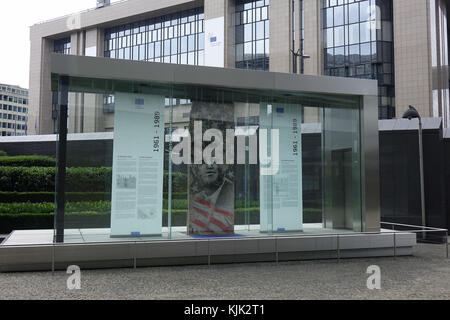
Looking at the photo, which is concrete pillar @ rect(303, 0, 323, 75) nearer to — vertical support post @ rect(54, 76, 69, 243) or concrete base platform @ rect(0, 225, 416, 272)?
concrete base platform @ rect(0, 225, 416, 272)

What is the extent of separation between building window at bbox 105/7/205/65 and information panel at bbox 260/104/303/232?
3644 centimetres

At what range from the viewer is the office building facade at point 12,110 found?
118625mm

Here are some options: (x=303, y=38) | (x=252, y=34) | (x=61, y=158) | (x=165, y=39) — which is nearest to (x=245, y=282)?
(x=61, y=158)

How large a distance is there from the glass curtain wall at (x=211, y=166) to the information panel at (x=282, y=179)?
0.03 metres

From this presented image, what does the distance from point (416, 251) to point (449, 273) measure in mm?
4121

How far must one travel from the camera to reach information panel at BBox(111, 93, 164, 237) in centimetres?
1227

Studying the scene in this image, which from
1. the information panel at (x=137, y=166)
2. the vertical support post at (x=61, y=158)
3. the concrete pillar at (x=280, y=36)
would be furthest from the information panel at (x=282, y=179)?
the concrete pillar at (x=280, y=36)

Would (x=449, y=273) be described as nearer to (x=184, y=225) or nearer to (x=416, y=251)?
(x=416, y=251)

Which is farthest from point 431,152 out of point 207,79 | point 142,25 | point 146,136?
point 142,25

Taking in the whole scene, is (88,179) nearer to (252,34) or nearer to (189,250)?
(189,250)

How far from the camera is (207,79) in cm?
1313

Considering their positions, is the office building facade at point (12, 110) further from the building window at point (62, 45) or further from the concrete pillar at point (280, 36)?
the concrete pillar at point (280, 36)

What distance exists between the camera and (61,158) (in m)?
11.7

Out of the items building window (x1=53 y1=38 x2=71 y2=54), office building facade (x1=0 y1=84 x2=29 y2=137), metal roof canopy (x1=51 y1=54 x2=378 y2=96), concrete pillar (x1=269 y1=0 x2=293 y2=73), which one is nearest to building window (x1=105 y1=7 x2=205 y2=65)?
building window (x1=53 y1=38 x2=71 y2=54)
